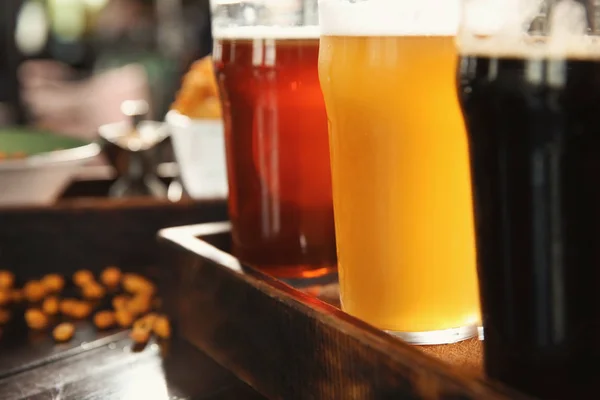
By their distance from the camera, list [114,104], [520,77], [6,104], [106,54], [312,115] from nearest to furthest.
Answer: [520,77] → [312,115] → [114,104] → [6,104] → [106,54]

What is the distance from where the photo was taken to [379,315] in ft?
2.11

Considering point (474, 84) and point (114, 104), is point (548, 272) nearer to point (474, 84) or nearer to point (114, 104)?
point (474, 84)

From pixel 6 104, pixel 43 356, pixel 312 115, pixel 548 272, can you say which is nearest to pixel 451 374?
pixel 548 272

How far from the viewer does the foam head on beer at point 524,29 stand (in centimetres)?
45

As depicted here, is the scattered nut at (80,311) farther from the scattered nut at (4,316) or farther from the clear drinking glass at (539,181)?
the clear drinking glass at (539,181)

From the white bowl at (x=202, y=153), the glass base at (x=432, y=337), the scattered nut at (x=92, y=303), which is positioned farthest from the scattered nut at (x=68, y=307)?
the glass base at (x=432, y=337)

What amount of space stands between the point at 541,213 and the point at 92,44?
21.9 ft

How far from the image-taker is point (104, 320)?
95 centimetres

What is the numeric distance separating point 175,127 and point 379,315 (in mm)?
852

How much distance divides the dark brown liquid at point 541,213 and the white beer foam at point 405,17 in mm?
98

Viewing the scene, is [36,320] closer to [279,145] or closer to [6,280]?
[6,280]

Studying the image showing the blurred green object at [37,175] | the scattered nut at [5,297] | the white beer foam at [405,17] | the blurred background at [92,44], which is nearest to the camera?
the white beer foam at [405,17]

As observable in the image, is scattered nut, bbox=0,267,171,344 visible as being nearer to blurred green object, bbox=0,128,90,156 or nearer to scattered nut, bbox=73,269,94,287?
scattered nut, bbox=73,269,94,287

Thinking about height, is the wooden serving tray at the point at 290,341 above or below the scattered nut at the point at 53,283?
above
